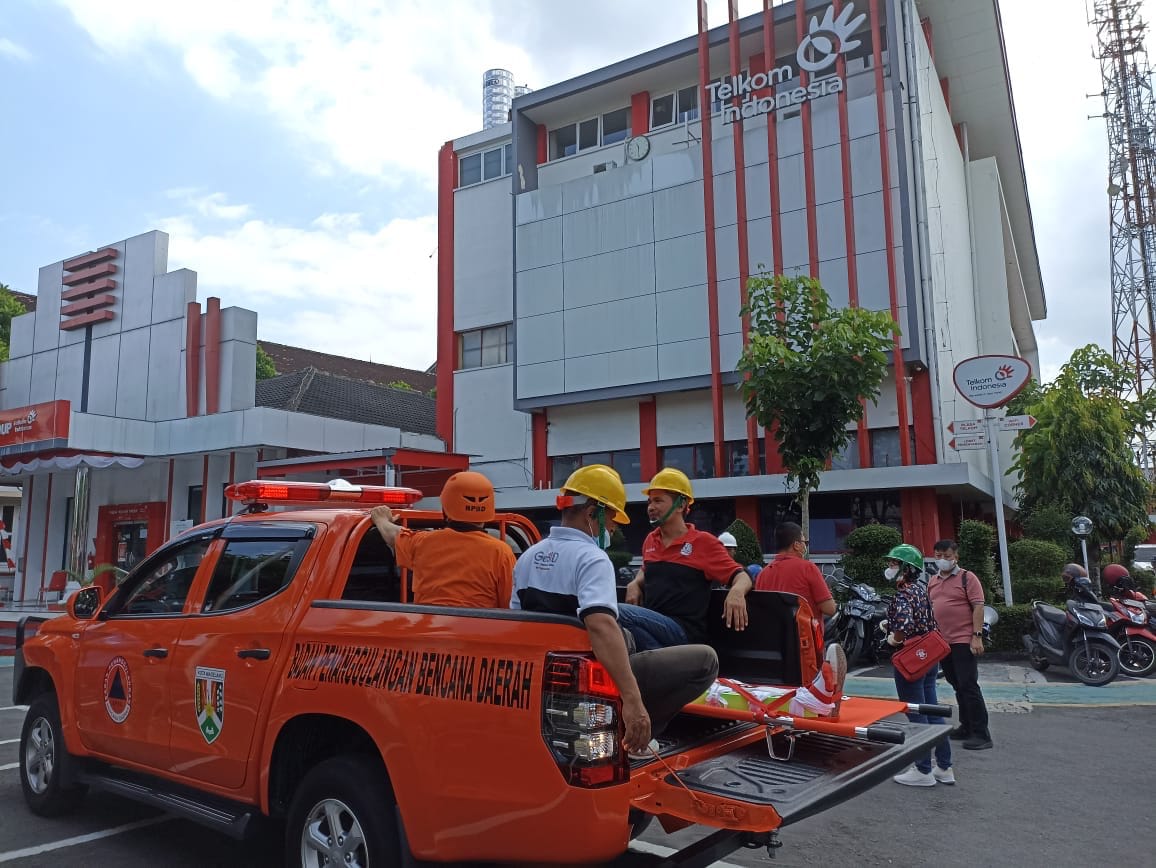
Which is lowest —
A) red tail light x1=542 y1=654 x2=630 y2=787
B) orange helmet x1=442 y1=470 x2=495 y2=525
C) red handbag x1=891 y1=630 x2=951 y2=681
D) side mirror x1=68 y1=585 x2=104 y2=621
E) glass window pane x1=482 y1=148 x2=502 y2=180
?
red handbag x1=891 y1=630 x2=951 y2=681

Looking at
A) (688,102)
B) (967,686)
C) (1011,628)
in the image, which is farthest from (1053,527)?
(688,102)

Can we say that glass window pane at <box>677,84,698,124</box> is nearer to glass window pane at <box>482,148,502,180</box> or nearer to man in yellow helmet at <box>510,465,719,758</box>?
glass window pane at <box>482,148,502,180</box>

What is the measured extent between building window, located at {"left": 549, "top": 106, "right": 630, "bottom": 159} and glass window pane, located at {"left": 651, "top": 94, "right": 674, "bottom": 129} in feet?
2.80

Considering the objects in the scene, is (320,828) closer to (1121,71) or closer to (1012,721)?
(1012,721)

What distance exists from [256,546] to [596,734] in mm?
2496

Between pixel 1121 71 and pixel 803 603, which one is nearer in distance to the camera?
pixel 803 603

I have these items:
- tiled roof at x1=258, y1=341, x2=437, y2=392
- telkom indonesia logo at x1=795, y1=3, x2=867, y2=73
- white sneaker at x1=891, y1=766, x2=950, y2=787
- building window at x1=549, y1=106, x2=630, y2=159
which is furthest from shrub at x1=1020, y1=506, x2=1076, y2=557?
tiled roof at x1=258, y1=341, x2=437, y2=392

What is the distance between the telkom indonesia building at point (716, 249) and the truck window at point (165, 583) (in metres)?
13.6

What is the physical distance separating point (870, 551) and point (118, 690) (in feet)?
42.3

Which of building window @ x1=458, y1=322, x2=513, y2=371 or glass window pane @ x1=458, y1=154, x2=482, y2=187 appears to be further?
glass window pane @ x1=458, y1=154, x2=482, y2=187

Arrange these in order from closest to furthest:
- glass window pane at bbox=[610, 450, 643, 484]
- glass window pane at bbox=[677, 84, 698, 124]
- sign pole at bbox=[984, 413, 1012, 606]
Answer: sign pole at bbox=[984, 413, 1012, 606] < glass window pane at bbox=[610, 450, 643, 484] < glass window pane at bbox=[677, 84, 698, 124]

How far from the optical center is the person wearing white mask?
7.14 meters

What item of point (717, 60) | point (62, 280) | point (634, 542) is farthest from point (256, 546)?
point (62, 280)

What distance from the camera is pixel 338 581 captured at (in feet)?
14.1
